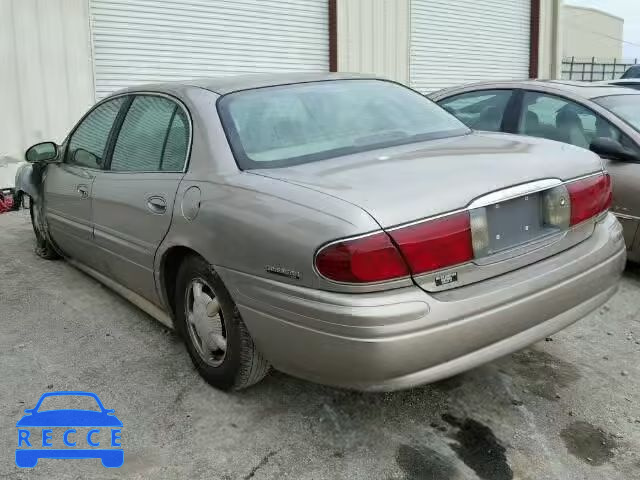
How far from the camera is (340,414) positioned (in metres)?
2.93

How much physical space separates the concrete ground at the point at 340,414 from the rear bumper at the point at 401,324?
0.39m

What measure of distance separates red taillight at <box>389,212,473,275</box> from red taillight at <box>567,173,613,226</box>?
0.69 metres

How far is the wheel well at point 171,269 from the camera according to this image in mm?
3135

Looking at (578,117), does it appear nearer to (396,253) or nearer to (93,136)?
(396,253)

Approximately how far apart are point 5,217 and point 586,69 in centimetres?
2682

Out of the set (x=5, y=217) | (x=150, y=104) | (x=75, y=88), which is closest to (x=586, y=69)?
(x=75, y=88)

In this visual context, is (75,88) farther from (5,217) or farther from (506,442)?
(506,442)

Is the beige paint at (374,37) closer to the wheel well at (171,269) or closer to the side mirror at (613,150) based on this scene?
the side mirror at (613,150)

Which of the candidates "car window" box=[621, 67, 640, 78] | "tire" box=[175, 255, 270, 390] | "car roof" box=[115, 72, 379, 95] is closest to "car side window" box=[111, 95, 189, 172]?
"car roof" box=[115, 72, 379, 95]

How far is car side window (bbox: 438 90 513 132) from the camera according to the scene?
18.1ft

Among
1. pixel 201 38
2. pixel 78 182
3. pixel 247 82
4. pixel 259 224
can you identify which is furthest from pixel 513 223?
pixel 201 38

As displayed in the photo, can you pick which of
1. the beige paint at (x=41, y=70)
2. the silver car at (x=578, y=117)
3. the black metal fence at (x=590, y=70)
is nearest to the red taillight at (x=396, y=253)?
the silver car at (x=578, y=117)

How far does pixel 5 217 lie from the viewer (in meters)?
7.62

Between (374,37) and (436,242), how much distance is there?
447 inches
